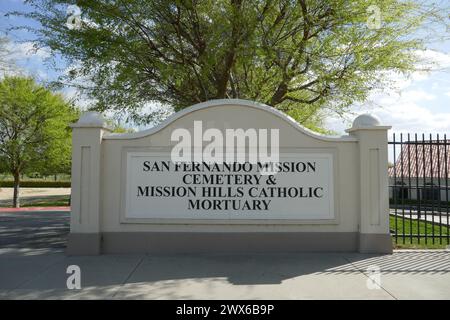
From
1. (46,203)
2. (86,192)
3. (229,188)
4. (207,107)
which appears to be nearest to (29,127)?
(46,203)

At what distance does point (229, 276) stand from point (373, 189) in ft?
10.8

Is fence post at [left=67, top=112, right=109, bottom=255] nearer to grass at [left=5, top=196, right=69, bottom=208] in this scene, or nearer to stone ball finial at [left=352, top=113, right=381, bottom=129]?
stone ball finial at [left=352, top=113, right=381, bottom=129]

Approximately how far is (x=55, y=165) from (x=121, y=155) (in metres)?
17.7

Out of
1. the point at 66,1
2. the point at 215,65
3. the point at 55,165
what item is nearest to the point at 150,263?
the point at 215,65

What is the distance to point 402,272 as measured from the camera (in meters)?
6.30

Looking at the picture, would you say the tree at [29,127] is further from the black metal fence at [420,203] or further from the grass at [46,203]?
the black metal fence at [420,203]

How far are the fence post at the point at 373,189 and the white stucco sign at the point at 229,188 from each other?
609 millimetres

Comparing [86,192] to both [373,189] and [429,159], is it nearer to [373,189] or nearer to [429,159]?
[373,189]

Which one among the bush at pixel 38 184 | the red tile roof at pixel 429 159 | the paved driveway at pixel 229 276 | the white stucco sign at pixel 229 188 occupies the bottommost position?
the paved driveway at pixel 229 276

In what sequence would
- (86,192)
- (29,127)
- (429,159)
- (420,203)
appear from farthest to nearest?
1. (29,127)
2. (429,159)
3. (420,203)
4. (86,192)

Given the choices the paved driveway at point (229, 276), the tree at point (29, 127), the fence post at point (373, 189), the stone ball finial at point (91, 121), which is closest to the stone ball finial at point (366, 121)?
the fence post at point (373, 189)

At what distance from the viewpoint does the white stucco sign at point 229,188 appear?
758 cm

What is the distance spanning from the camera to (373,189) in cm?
752

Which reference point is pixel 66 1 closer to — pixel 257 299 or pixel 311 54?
pixel 311 54
